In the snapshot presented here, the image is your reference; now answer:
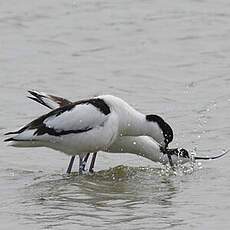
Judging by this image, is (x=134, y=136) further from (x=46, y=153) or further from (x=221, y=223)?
(x=221, y=223)

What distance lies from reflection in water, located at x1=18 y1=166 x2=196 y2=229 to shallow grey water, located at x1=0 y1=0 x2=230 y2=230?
1cm

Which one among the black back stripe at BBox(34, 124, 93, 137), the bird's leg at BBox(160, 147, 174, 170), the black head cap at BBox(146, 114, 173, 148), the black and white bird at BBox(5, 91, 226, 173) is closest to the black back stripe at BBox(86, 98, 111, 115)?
the black and white bird at BBox(5, 91, 226, 173)

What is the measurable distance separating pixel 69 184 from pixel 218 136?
2.77 meters

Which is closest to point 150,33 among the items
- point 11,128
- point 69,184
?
point 11,128

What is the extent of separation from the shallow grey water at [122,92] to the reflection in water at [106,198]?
1 cm

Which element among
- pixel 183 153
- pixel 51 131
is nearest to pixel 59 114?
pixel 51 131

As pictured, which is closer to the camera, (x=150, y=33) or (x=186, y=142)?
(x=186, y=142)

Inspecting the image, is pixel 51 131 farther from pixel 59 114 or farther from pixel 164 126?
pixel 164 126

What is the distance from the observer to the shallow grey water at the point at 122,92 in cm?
866

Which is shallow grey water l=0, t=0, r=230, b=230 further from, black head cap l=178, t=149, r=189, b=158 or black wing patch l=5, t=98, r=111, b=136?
black wing patch l=5, t=98, r=111, b=136

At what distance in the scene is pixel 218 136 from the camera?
1225 cm

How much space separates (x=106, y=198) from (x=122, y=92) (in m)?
5.74

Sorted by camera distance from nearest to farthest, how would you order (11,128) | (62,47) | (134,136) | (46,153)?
(134,136) → (46,153) → (11,128) → (62,47)

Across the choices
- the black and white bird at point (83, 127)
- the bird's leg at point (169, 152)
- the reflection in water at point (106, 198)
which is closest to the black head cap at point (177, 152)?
the bird's leg at point (169, 152)
